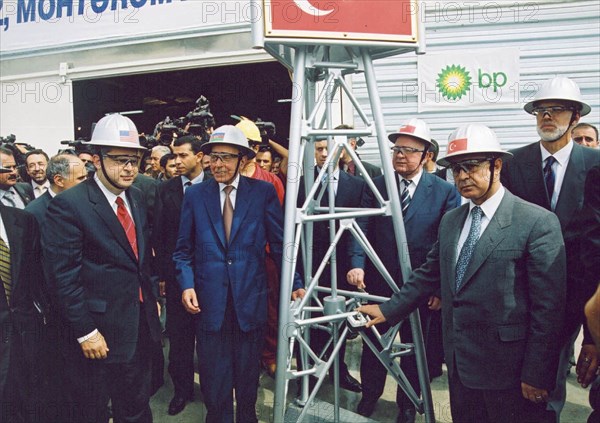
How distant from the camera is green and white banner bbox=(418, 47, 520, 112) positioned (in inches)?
246

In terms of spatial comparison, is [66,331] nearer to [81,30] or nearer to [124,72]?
[124,72]

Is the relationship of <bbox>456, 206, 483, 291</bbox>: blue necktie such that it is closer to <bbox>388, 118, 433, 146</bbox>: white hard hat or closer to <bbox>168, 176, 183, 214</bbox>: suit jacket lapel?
<bbox>388, 118, 433, 146</bbox>: white hard hat

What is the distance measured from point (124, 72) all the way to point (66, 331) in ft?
20.2

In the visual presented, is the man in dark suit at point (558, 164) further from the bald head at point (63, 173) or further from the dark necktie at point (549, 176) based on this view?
the bald head at point (63, 173)

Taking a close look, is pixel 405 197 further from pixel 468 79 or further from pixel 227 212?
pixel 468 79

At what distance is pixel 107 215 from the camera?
281 centimetres

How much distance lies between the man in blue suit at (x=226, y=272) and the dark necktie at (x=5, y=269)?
0.90 m

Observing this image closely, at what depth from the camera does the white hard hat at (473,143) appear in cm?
242

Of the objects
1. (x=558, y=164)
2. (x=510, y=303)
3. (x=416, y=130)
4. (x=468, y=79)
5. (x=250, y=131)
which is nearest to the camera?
(x=510, y=303)

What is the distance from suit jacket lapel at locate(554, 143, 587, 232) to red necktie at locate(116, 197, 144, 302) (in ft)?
7.76

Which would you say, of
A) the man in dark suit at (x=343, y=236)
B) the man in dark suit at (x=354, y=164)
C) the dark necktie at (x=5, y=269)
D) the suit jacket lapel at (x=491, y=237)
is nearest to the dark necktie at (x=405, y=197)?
the man in dark suit at (x=343, y=236)

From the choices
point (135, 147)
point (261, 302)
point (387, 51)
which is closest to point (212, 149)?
point (135, 147)

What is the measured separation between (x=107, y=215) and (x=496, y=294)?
2032 mm

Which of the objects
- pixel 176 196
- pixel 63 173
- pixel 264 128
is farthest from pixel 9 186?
pixel 264 128
